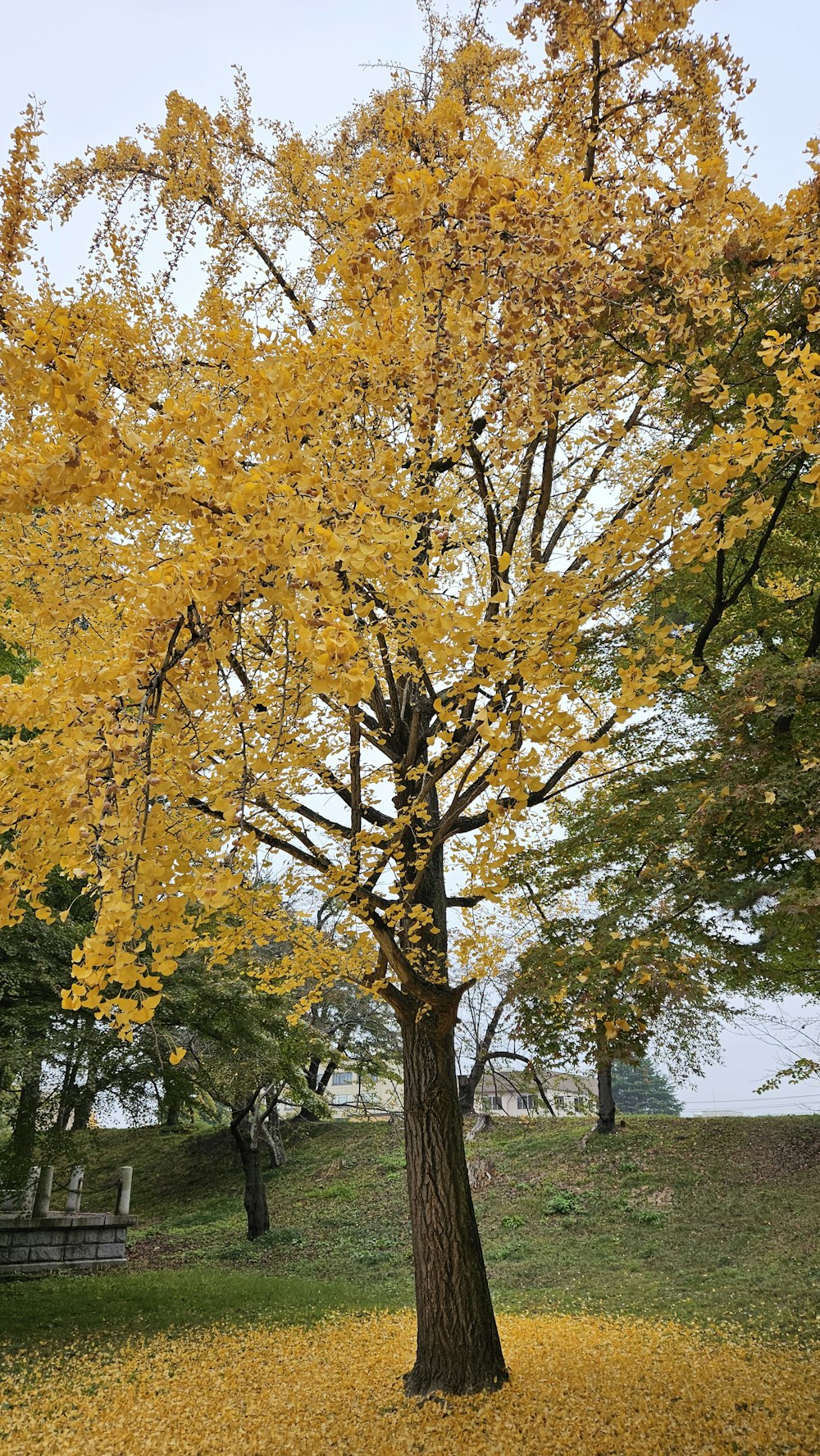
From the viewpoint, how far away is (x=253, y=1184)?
1338cm

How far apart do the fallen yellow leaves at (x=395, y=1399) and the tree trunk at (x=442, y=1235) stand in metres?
0.20

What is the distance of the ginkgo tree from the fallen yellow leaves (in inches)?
25.5

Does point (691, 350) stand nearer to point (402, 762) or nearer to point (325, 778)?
point (402, 762)

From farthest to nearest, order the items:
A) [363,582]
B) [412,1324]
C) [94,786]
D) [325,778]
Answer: [412,1324] → [325,778] → [363,582] → [94,786]

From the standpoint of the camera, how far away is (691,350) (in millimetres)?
4094

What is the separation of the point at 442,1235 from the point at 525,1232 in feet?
25.0

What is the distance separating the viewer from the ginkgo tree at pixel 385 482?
7.71 ft

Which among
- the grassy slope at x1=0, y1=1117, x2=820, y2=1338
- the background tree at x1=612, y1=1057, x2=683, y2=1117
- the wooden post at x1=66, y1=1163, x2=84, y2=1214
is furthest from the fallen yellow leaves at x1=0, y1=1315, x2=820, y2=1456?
the background tree at x1=612, y1=1057, x2=683, y2=1117

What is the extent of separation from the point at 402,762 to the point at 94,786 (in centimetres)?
337

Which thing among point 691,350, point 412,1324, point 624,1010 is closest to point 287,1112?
point 412,1324

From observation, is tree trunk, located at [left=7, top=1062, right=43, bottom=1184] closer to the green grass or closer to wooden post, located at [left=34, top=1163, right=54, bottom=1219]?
the green grass

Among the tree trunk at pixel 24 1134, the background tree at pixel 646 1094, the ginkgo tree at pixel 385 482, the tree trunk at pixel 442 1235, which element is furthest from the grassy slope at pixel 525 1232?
the background tree at pixel 646 1094

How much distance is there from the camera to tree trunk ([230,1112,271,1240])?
13.2m

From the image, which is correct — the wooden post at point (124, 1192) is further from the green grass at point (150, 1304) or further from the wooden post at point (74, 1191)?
the green grass at point (150, 1304)
